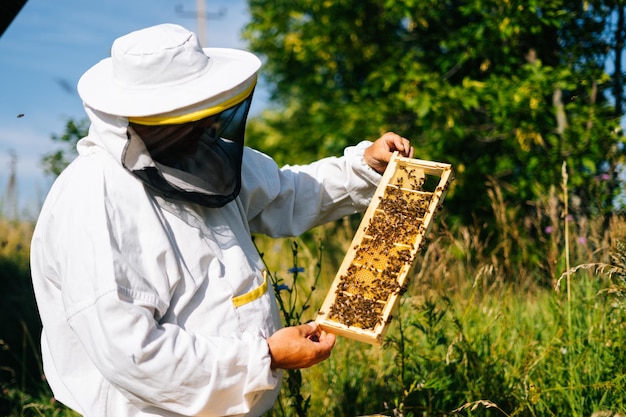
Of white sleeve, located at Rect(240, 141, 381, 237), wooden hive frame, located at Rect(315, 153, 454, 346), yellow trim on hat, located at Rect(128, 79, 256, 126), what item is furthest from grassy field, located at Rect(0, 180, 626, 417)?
yellow trim on hat, located at Rect(128, 79, 256, 126)

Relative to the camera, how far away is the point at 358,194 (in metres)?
2.95

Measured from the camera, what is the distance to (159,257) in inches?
80.7

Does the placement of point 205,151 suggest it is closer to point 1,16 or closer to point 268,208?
point 268,208

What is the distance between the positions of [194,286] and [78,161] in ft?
2.00

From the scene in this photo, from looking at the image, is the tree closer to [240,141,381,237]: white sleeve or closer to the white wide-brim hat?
[240,141,381,237]: white sleeve

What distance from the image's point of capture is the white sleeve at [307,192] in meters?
2.79

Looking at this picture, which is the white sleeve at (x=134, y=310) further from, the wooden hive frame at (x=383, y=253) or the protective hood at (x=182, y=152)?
the wooden hive frame at (x=383, y=253)

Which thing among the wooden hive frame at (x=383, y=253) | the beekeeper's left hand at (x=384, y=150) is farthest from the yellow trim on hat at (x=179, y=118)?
the beekeeper's left hand at (x=384, y=150)

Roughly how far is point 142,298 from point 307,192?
1.13 meters

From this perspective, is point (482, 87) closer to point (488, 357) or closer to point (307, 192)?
point (488, 357)

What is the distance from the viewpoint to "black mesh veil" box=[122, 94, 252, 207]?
204 centimetres

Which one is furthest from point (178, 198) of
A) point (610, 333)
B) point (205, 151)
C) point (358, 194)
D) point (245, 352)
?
point (610, 333)

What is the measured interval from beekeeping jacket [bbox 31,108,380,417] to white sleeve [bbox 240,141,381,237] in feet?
1.39

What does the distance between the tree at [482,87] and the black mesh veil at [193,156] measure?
270 centimetres
